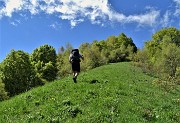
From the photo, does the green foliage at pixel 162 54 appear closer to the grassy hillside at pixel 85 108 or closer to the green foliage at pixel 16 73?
the green foliage at pixel 16 73

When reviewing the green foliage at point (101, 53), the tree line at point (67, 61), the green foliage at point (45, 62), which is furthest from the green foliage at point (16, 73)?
the green foliage at point (101, 53)

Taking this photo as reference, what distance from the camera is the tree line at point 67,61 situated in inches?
3676

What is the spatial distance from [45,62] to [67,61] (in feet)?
39.8

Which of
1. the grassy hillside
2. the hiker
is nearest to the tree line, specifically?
the hiker

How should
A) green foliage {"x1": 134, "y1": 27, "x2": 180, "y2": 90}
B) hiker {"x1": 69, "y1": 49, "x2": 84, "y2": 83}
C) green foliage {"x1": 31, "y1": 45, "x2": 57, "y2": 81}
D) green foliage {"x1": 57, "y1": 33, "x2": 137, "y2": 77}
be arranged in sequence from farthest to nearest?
1. green foliage {"x1": 31, "y1": 45, "x2": 57, "y2": 81}
2. green foliage {"x1": 57, "y1": 33, "x2": 137, "y2": 77}
3. green foliage {"x1": 134, "y1": 27, "x2": 180, "y2": 90}
4. hiker {"x1": 69, "y1": 49, "x2": 84, "y2": 83}

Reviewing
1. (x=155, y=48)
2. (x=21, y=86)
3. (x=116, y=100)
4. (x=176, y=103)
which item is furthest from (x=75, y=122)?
(x=155, y=48)

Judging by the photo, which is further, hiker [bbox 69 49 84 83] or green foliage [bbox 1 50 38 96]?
green foliage [bbox 1 50 38 96]

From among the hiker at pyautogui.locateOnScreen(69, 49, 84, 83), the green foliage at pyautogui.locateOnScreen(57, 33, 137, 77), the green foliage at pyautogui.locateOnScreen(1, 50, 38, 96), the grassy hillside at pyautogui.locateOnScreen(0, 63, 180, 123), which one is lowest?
the grassy hillside at pyautogui.locateOnScreen(0, 63, 180, 123)

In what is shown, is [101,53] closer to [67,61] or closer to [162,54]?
[67,61]

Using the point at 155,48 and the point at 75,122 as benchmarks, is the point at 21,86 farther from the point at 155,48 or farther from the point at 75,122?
the point at 75,122

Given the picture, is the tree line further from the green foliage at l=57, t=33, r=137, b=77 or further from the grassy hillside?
the grassy hillside

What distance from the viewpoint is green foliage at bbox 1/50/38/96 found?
305 ft

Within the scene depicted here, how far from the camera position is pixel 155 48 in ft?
443

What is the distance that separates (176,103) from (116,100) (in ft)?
23.6
